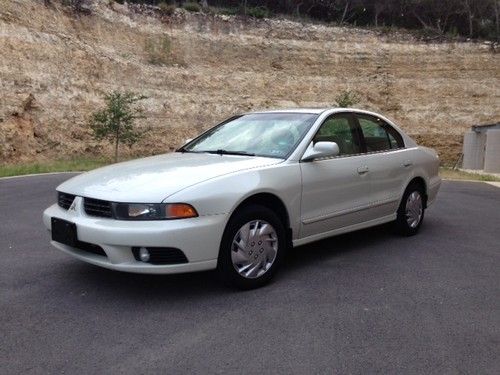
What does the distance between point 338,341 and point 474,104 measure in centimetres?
3282

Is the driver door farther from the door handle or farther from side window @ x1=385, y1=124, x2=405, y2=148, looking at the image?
side window @ x1=385, y1=124, x2=405, y2=148

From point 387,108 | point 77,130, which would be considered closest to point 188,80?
point 77,130

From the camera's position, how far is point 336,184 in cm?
512

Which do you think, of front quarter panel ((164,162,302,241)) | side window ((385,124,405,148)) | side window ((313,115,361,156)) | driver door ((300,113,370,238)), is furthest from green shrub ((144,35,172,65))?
front quarter panel ((164,162,302,241))

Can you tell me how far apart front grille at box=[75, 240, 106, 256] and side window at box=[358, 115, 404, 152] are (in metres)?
3.16

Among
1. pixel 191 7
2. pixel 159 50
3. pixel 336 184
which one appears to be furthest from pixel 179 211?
pixel 191 7

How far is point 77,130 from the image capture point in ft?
76.3

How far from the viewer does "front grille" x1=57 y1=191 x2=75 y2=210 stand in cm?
438

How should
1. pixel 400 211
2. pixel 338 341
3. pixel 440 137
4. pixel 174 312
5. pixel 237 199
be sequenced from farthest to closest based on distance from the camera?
pixel 440 137 < pixel 400 211 < pixel 237 199 < pixel 174 312 < pixel 338 341

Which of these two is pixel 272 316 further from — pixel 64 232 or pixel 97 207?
pixel 64 232

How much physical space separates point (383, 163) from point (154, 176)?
9.16 feet

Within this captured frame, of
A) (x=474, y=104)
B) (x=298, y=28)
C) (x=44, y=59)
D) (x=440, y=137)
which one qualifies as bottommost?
(x=440, y=137)

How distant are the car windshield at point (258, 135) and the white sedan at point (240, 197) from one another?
0.5 inches

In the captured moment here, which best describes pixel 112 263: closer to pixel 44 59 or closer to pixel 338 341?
pixel 338 341
